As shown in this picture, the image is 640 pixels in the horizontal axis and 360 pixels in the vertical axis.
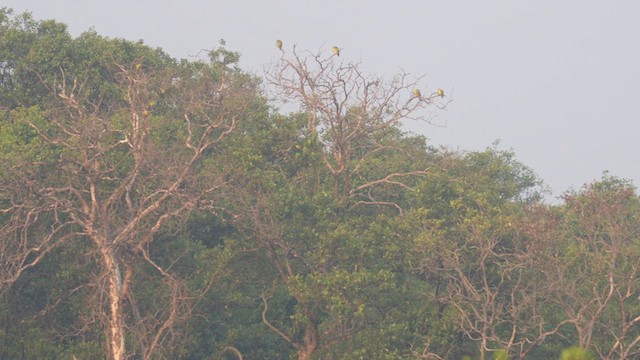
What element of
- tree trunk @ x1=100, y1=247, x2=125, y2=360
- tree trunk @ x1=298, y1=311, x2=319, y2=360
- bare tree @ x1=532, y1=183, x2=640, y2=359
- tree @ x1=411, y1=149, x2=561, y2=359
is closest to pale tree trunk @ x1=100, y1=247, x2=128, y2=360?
tree trunk @ x1=100, y1=247, x2=125, y2=360

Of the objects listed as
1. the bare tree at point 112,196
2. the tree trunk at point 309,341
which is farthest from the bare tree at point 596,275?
the bare tree at point 112,196

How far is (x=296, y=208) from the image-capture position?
2116 cm

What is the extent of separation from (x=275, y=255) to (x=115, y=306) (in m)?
4.42

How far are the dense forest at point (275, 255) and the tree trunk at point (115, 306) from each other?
0.04m

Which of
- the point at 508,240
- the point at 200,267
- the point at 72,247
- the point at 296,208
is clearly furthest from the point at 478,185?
the point at 72,247

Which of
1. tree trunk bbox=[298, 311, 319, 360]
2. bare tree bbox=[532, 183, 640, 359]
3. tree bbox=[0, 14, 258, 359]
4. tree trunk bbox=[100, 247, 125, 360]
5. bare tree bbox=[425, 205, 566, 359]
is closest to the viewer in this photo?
tree trunk bbox=[100, 247, 125, 360]

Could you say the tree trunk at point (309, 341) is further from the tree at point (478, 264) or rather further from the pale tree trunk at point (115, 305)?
the pale tree trunk at point (115, 305)

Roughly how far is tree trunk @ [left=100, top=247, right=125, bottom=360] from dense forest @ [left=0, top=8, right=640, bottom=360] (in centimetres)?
4

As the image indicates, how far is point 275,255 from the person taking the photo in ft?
69.7

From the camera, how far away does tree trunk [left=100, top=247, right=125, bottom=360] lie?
17.7 metres

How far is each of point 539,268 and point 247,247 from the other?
6.29 metres

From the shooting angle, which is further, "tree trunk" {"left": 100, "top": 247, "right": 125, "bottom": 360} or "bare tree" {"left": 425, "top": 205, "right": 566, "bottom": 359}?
"bare tree" {"left": 425, "top": 205, "right": 566, "bottom": 359}

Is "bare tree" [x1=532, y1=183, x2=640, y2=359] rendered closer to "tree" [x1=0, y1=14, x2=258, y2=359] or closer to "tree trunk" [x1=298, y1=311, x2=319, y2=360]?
"tree trunk" [x1=298, y1=311, x2=319, y2=360]

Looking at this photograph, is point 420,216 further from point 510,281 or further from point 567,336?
point 567,336
